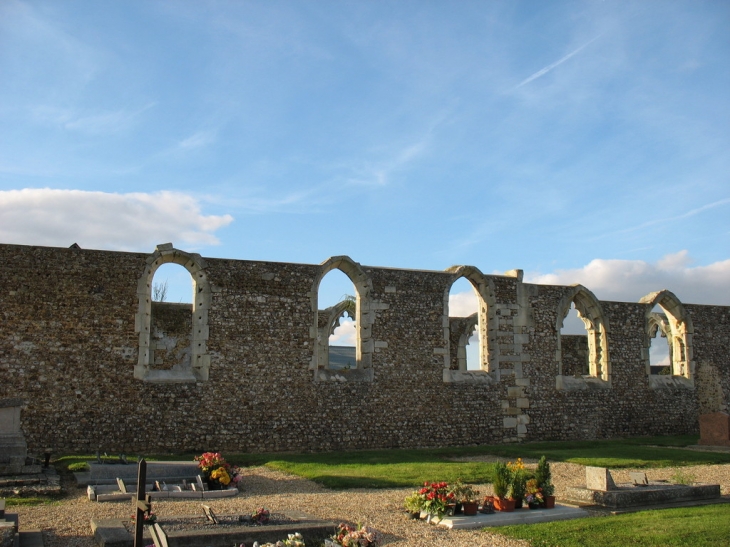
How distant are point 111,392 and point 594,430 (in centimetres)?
1075

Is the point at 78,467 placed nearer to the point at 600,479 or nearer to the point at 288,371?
the point at 288,371

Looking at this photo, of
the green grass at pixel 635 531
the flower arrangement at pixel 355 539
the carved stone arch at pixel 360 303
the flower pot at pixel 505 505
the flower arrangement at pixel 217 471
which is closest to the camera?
the flower arrangement at pixel 355 539

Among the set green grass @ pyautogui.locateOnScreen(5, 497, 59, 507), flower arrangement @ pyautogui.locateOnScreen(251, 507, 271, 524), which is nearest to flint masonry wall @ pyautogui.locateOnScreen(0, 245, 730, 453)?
green grass @ pyautogui.locateOnScreen(5, 497, 59, 507)

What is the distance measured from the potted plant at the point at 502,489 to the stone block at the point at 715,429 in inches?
386

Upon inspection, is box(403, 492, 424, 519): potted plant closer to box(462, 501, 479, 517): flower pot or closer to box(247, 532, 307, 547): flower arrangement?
box(462, 501, 479, 517): flower pot

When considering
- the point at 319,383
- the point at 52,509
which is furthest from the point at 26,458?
the point at 319,383

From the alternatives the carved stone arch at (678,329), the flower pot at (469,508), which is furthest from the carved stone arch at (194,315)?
the carved stone arch at (678,329)

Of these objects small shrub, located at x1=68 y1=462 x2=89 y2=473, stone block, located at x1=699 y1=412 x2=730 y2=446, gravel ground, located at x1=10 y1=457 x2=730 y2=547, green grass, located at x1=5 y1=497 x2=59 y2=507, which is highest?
stone block, located at x1=699 y1=412 x2=730 y2=446

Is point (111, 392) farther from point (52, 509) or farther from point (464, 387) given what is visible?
point (464, 387)

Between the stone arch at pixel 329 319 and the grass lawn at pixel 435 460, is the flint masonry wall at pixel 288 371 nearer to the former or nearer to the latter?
the grass lawn at pixel 435 460

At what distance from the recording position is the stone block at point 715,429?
15.8 metres

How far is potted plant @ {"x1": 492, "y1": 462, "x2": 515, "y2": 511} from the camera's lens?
322 inches

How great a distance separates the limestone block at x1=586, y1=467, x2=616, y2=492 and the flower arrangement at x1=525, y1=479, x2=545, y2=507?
3.35 ft

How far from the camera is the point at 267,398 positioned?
13.6 meters
